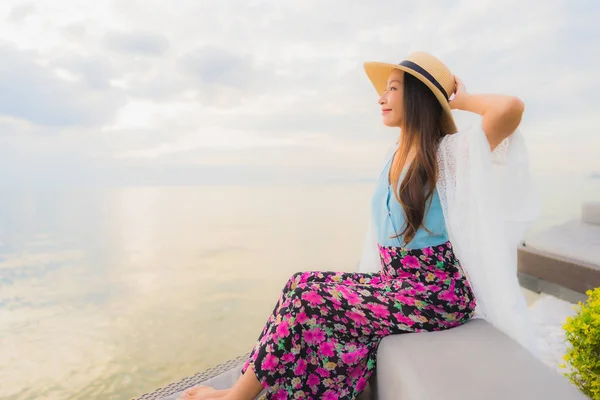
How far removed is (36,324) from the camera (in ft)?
12.8

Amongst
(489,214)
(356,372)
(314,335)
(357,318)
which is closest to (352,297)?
(357,318)

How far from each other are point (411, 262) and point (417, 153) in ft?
1.38

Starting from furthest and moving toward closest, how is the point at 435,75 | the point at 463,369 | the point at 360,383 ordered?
the point at 435,75, the point at 360,383, the point at 463,369

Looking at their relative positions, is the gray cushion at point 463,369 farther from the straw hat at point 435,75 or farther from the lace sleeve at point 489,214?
the straw hat at point 435,75

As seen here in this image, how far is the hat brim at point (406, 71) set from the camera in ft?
5.07

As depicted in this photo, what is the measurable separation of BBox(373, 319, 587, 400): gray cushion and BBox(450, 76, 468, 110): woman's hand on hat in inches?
34.2

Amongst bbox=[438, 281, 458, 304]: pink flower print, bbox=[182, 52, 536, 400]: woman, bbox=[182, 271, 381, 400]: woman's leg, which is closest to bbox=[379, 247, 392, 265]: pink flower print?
bbox=[182, 52, 536, 400]: woman

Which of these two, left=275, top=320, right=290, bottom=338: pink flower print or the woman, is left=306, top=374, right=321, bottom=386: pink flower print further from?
left=275, top=320, right=290, bottom=338: pink flower print

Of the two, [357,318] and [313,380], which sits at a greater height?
[357,318]

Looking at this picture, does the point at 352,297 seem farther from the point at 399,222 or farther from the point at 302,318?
the point at 399,222

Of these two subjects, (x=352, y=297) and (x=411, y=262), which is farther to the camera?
(x=411, y=262)

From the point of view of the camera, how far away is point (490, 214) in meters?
1.41

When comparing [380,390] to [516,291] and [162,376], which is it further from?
[162,376]

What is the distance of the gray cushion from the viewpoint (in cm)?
105
